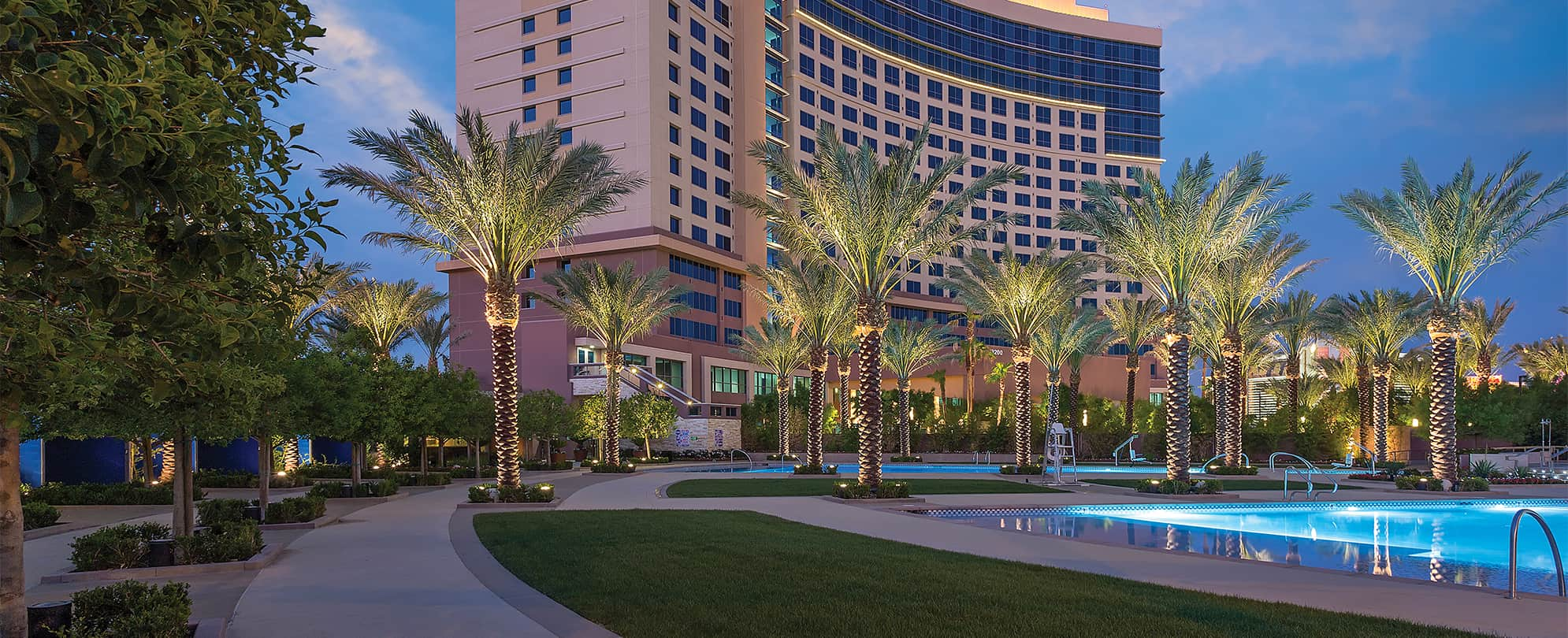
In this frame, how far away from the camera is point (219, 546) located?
13.2 m

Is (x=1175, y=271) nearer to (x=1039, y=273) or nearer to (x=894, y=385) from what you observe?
(x=1039, y=273)

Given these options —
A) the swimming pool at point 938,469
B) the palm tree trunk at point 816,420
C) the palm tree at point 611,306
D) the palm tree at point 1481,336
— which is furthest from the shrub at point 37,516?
the palm tree at point 1481,336

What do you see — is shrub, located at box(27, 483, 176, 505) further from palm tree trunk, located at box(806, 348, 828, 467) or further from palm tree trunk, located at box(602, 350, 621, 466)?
palm tree trunk, located at box(806, 348, 828, 467)

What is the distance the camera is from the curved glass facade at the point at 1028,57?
332 feet

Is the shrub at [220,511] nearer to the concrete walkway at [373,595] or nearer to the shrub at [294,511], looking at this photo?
the shrub at [294,511]

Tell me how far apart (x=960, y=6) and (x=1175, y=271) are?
284 ft

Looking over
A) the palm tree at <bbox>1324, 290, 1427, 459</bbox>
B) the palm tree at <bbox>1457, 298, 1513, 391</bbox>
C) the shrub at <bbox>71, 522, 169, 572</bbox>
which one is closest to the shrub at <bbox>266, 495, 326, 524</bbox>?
the shrub at <bbox>71, 522, 169, 572</bbox>

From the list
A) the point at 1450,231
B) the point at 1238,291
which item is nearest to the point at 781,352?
the point at 1238,291

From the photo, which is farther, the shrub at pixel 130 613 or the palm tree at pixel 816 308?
the palm tree at pixel 816 308

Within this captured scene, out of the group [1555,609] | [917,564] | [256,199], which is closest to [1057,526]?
[917,564]

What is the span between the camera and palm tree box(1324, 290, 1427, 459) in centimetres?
4578

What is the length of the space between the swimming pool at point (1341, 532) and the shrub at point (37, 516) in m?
19.6

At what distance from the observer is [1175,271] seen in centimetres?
2864

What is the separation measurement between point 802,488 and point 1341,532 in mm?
15649
